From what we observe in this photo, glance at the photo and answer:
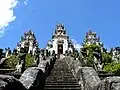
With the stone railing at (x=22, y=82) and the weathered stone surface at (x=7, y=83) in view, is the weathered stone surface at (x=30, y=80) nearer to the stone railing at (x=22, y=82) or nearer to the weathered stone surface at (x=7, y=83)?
the stone railing at (x=22, y=82)

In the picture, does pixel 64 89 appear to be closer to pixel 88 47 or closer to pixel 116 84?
pixel 116 84

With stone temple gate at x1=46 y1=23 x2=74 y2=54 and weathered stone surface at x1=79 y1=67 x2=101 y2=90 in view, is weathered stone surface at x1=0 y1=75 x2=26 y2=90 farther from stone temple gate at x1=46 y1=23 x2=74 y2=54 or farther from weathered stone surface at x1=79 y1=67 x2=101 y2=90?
stone temple gate at x1=46 y1=23 x2=74 y2=54

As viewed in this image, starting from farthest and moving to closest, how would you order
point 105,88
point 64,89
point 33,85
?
point 64,89
point 33,85
point 105,88

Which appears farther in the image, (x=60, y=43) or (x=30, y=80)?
→ (x=60, y=43)

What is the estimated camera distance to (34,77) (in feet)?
38.1

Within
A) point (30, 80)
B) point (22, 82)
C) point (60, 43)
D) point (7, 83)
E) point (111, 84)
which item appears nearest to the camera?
point (7, 83)

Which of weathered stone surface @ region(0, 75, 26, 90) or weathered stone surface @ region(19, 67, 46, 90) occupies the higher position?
weathered stone surface @ region(19, 67, 46, 90)

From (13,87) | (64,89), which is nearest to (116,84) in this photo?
(13,87)

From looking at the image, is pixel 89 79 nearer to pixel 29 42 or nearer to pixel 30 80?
pixel 30 80

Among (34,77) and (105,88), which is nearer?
(105,88)

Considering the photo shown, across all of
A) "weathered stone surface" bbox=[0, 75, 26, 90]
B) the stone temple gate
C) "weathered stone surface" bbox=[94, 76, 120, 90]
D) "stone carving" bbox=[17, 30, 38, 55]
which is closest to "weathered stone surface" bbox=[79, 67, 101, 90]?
"weathered stone surface" bbox=[94, 76, 120, 90]

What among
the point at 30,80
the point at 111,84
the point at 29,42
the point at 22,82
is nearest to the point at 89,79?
the point at 30,80

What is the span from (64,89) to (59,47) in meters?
57.1

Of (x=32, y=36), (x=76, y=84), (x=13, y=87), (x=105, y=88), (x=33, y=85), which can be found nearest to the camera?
(x=13, y=87)
